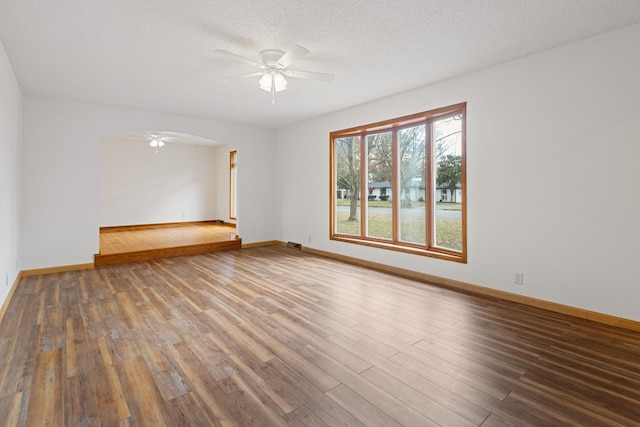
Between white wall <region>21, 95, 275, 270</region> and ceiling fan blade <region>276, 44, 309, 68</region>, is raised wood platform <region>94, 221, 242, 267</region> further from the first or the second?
ceiling fan blade <region>276, 44, 309, 68</region>

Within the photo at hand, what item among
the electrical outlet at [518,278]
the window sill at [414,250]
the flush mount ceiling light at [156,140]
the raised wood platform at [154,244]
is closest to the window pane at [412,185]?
the window sill at [414,250]

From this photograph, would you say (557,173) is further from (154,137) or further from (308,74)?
(154,137)

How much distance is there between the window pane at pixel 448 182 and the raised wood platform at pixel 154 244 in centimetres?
440

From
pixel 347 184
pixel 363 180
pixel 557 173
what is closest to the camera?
pixel 557 173

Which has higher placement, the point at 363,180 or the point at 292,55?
the point at 292,55

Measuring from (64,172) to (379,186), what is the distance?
5.21 meters

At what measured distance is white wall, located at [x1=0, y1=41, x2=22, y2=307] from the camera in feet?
10.4

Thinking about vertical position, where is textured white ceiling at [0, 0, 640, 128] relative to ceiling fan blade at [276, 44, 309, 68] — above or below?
above

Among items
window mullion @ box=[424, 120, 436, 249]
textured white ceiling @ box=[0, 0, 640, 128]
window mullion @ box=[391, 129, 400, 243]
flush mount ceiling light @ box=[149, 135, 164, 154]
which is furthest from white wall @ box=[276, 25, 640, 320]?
flush mount ceiling light @ box=[149, 135, 164, 154]

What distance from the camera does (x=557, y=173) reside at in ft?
10.5

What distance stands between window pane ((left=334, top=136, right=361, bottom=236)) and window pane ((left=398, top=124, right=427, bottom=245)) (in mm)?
968

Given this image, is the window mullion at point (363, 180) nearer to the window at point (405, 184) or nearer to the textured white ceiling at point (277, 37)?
the window at point (405, 184)

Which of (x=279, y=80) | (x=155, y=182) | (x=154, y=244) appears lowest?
(x=154, y=244)

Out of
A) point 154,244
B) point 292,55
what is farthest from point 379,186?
point 154,244
